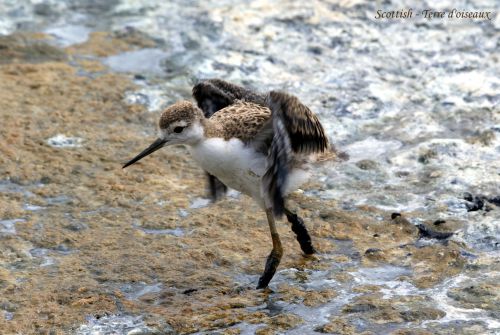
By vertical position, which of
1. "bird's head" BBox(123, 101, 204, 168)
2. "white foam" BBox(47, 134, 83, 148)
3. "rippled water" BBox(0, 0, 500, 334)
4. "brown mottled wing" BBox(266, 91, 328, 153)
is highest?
"brown mottled wing" BBox(266, 91, 328, 153)

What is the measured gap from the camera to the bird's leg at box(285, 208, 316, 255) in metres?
5.86

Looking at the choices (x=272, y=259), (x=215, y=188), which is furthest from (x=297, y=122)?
(x=215, y=188)

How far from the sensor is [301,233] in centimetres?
588

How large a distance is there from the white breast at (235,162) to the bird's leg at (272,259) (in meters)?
0.15

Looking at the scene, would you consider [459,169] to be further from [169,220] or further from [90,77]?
[90,77]

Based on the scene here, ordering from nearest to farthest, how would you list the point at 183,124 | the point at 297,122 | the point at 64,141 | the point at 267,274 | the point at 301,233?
the point at 297,122 → the point at 267,274 → the point at 183,124 → the point at 301,233 → the point at 64,141

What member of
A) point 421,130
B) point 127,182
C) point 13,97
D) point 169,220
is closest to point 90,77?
point 13,97

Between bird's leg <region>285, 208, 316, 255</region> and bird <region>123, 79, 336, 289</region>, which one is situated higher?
bird <region>123, 79, 336, 289</region>

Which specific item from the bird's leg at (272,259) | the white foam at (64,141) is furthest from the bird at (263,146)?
the white foam at (64,141)

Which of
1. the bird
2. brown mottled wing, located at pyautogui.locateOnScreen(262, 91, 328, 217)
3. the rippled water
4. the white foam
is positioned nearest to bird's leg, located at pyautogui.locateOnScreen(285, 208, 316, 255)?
the bird

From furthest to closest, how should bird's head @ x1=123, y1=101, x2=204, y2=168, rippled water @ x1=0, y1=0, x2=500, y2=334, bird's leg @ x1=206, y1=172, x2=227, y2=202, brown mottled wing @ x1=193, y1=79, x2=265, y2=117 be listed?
rippled water @ x1=0, y1=0, x2=500, y2=334 → brown mottled wing @ x1=193, y1=79, x2=265, y2=117 → bird's leg @ x1=206, y1=172, x2=227, y2=202 → bird's head @ x1=123, y1=101, x2=204, y2=168

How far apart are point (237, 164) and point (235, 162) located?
18mm

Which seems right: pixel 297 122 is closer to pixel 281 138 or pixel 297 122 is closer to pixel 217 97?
pixel 281 138

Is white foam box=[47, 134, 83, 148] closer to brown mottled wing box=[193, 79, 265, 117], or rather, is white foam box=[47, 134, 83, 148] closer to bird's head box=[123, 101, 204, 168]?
brown mottled wing box=[193, 79, 265, 117]
